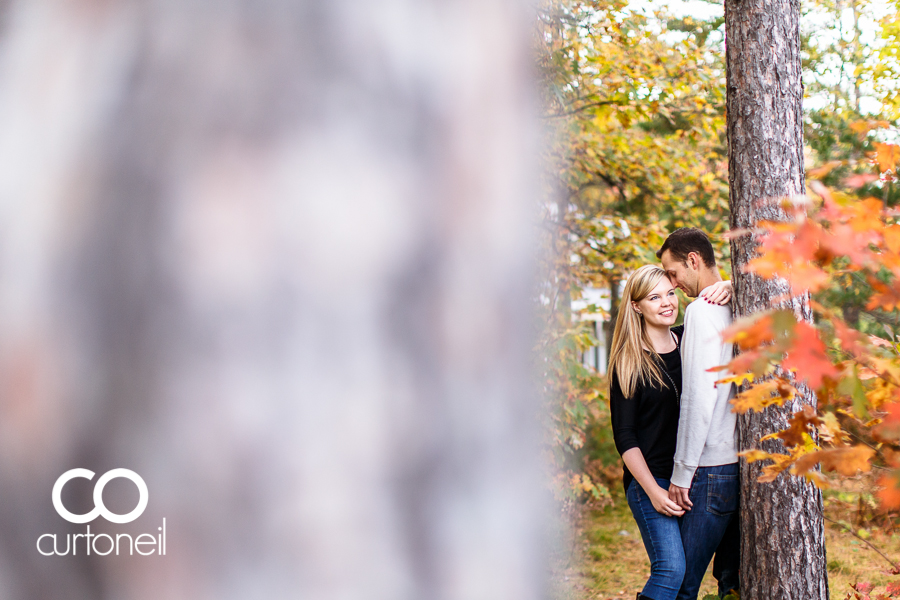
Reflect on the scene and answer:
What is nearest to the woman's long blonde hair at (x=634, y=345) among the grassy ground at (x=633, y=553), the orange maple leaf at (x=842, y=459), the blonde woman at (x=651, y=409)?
the blonde woman at (x=651, y=409)

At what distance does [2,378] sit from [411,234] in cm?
24

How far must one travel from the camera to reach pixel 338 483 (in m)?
0.37

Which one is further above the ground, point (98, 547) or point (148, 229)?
point (148, 229)

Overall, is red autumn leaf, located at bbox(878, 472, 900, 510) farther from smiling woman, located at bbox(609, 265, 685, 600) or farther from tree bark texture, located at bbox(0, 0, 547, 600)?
smiling woman, located at bbox(609, 265, 685, 600)

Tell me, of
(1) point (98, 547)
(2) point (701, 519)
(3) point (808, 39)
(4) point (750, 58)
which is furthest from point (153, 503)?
(3) point (808, 39)

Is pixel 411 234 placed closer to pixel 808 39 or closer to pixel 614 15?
pixel 614 15

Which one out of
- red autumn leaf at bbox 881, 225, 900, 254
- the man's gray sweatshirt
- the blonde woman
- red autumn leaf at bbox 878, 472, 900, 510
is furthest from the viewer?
the blonde woman

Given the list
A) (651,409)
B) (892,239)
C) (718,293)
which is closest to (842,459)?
(892,239)

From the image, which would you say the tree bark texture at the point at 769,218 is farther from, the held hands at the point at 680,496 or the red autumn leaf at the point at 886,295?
the red autumn leaf at the point at 886,295

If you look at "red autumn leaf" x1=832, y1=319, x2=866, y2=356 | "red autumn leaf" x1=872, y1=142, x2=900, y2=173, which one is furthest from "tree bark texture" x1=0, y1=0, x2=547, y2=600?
"red autumn leaf" x1=872, y1=142, x2=900, y2=173

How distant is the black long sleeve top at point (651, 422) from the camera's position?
2.71m

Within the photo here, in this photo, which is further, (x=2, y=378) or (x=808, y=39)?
(x=808, y=39)

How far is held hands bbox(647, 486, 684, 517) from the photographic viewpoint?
2574 mm

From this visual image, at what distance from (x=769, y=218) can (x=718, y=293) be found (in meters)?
0.37
